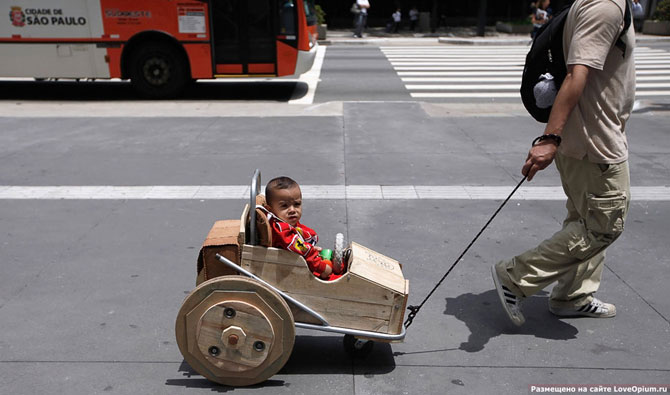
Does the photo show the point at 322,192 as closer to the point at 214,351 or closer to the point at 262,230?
the point at 262,230

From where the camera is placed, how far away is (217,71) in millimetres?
12625

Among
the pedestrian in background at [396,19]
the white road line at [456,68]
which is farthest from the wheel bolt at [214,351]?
the pedestrian in background at [396,19]

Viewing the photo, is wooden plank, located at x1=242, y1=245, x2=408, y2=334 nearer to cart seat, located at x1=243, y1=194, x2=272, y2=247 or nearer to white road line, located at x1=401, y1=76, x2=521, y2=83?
cart seat, located at x1=243, y1=194, x2=272, y2=247

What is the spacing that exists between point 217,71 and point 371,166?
631cm

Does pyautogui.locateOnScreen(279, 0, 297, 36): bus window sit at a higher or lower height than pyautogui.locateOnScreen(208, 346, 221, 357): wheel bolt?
higher

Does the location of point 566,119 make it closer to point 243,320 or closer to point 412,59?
point 243,320

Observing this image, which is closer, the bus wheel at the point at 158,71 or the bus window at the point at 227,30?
the bus window at the point at 227,30

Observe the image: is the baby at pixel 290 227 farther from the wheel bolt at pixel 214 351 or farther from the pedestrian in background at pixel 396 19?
the pedestrian in background at pixel 396 19

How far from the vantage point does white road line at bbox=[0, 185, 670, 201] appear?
6.20 metres

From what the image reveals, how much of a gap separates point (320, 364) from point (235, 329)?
612mm

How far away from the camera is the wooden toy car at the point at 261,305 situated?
294 centimetres

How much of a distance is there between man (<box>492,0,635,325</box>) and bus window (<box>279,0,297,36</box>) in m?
9.59

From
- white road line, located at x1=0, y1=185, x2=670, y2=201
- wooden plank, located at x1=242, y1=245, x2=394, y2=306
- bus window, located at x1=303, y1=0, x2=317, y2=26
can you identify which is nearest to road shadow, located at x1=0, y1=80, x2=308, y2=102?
bus window, located at x1=303, y1=0, x2=317, y2=26

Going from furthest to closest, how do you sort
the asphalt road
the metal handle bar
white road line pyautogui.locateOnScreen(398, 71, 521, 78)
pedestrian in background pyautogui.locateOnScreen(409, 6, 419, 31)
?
pedestrian in background pyautogui.locateOnScreen(409, 6, 419, 31) → white road line pyautogui.locateOnScreen(398, 71, 521, 78) → the asphalt road → the metal handle bar
